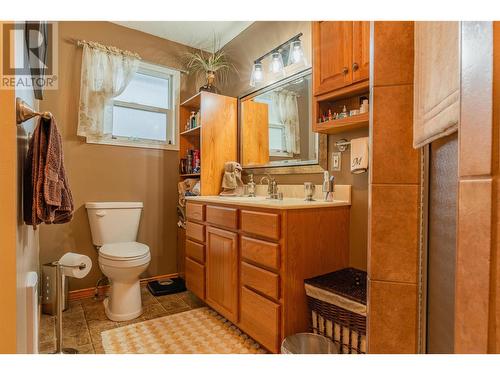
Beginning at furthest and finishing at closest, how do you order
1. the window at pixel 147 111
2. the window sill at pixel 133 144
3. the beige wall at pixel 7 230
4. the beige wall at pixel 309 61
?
1. the window at pixel 147 111
2. the window sill at pixel 133 144
3. the beige wall at pixel 309 61
4. the beige wall at pixel 7 230

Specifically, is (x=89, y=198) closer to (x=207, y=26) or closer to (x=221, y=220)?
(x=221, y=220)

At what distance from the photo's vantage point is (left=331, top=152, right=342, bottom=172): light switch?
1766 millimetres

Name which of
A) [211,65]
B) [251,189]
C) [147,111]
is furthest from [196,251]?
[211,65]

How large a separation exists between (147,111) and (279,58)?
148 cm

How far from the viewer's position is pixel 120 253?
1.97 meters

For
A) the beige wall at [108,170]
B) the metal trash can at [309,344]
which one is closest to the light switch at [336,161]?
the metal trash can at [309,344]

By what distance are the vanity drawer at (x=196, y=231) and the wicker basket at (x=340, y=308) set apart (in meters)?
0.95

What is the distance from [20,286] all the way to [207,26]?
8.55ft

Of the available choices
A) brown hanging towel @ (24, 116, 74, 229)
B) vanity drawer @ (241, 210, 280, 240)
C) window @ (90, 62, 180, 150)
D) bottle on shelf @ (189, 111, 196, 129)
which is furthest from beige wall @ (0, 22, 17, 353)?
bottle on shelf @ (189, 111, 196, 129)

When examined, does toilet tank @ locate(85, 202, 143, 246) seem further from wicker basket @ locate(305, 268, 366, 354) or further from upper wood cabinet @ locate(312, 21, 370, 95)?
upper wood cabinet @ locate(312, 21, 370, 95)

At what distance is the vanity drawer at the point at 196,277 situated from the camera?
6.87 ft

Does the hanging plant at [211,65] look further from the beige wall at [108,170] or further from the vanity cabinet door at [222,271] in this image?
the vanity cabinet door at [222,271]

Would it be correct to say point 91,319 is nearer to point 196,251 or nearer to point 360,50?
point 196,251

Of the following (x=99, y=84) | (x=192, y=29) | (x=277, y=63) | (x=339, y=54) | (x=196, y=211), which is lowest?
(x=196, y=211)
